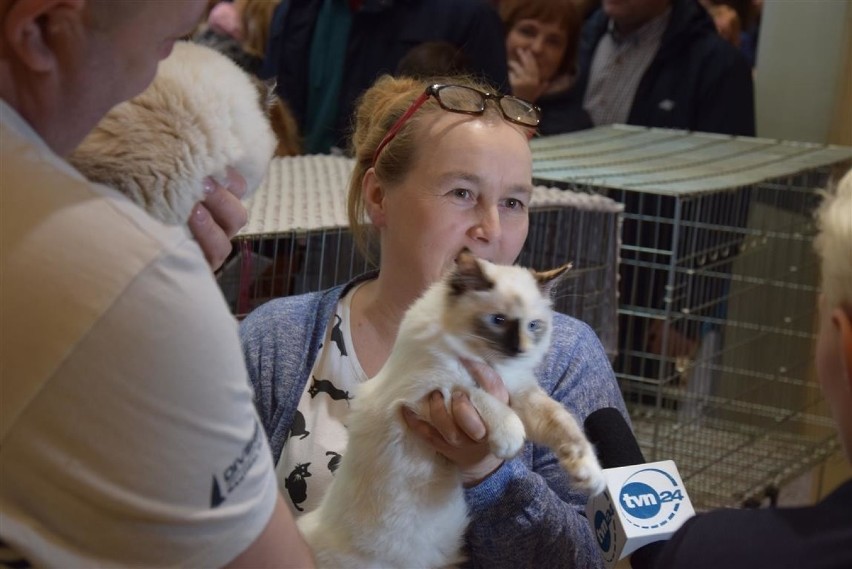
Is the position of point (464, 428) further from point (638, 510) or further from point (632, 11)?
point (632, 11)

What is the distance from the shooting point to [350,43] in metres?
3.03

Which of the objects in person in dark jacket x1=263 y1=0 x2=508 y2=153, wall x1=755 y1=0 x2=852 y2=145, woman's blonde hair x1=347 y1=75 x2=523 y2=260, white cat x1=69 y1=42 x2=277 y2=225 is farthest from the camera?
wall x1=755 y1=0 x2=852 y2=145

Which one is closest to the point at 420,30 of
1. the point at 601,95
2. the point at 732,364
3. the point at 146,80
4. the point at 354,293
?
the point at 601,95

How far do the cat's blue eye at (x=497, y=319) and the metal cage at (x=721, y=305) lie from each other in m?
1.00

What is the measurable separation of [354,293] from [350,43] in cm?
155

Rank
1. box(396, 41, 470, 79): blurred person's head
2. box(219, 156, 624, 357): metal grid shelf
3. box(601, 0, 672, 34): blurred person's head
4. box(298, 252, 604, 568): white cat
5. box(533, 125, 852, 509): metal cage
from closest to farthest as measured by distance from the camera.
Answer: box(298, 252, 604, 568): white cat < box(219, 156, 624, 357): metal grid shelf < box(533, 125, 852, 509): metal cage < box(396, 41, 470, 79): blurred person's head < box(601, 0, 672, 34): blurred person's head

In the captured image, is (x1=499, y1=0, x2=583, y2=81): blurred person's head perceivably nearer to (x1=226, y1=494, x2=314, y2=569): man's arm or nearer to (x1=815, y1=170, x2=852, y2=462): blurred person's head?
(x1=815, y1=170, x2=852, y2=462): blurred person's head

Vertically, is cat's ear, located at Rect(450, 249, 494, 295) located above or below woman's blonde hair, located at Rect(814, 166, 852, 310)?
below

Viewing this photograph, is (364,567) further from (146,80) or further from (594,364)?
(146,80)

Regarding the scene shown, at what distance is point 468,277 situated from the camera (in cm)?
130

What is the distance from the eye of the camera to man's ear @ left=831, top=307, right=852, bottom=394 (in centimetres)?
86

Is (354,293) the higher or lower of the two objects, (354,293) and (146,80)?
the lower

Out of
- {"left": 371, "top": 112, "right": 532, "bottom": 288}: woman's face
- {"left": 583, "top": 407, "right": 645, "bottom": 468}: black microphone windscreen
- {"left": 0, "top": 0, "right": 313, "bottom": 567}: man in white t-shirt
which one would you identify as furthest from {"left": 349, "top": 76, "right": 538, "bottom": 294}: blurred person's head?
{"left": 0, "top": 0, "right": 313, "bottom": 567}: man in white t-shirt

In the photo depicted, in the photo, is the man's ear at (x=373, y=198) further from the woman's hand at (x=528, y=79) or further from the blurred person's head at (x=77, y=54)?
the woman's hand at (x=528, y=79)
